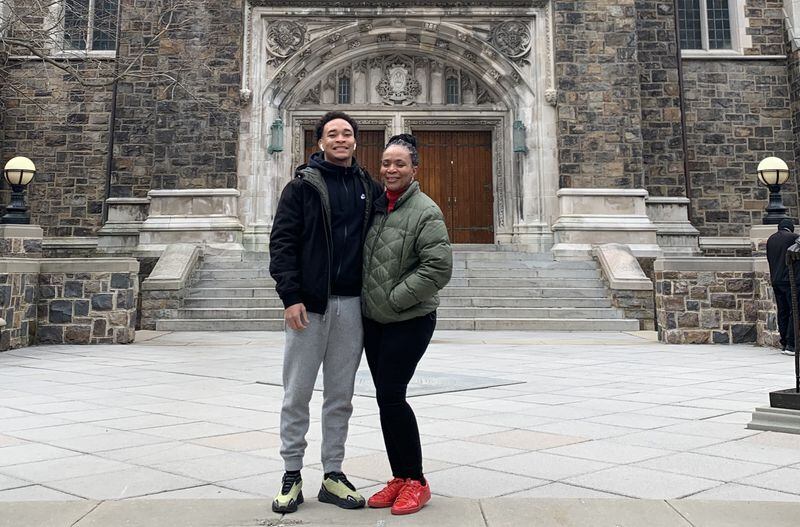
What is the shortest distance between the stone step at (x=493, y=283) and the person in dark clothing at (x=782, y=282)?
4.32 m

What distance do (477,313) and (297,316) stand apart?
967 centimetres

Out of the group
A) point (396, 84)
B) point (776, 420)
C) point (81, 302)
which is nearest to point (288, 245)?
point (776, 420)

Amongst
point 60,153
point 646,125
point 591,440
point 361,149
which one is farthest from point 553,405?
point 60,153

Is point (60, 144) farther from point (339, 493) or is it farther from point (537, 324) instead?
point (339, 493)

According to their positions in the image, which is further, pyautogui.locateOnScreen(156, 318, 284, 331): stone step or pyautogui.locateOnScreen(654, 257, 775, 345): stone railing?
pyautogui.locateOnScreen(156, 318, 284, 331): stone step

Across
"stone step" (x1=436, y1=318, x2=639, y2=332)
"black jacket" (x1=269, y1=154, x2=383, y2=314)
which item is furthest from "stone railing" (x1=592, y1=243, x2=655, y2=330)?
"black jacket" (x1=269, y1=154, x2=383, y2=314)

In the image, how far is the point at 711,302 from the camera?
34.1 feet

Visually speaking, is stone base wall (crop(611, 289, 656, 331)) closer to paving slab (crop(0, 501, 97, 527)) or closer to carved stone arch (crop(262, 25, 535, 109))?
carved stone arch (crop(262, 25, 535, 109))

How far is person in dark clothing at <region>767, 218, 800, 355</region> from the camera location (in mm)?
8992

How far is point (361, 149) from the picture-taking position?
17547mm

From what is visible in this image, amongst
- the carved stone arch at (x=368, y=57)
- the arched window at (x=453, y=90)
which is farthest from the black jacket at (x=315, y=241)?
the arched window at (x=453, y=90)

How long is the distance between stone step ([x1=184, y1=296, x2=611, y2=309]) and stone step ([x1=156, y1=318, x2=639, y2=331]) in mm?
602

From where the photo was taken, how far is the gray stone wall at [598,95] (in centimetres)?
1593

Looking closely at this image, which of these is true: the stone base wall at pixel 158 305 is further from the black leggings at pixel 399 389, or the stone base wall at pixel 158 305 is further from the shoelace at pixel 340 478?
the black leggings at pixel 399 389
